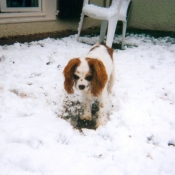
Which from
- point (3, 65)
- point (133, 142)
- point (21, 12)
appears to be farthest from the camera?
point (21, 12)

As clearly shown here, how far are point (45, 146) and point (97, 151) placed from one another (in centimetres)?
50

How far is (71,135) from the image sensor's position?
230 centimetres

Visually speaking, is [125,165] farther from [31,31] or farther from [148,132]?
[31,31]

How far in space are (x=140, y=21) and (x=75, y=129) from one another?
5200 millimetres

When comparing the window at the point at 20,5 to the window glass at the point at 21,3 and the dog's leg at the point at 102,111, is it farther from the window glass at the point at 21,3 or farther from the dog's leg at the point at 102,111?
the dog's leg at the point at 102,111

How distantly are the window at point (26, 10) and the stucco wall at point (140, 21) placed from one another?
134 mm

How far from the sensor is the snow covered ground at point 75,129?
6.42 feet

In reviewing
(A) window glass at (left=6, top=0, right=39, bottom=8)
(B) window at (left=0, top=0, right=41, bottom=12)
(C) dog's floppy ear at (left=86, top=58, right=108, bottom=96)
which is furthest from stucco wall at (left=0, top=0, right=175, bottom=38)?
(C) dog's floppy ear at (left=86, top=58, right=108, bottom=96)

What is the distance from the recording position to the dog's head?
229 cm

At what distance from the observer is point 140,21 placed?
263 inches

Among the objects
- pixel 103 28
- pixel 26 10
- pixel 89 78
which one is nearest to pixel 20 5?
pixel 26 10

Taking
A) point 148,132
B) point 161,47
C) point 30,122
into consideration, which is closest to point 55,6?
point 161,47

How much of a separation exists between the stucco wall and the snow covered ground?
3.65 ft

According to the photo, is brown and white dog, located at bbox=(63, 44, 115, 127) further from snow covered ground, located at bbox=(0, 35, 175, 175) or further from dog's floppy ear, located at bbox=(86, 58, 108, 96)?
snow covered ground, located at bbox=(0, 35, 175, 175)
